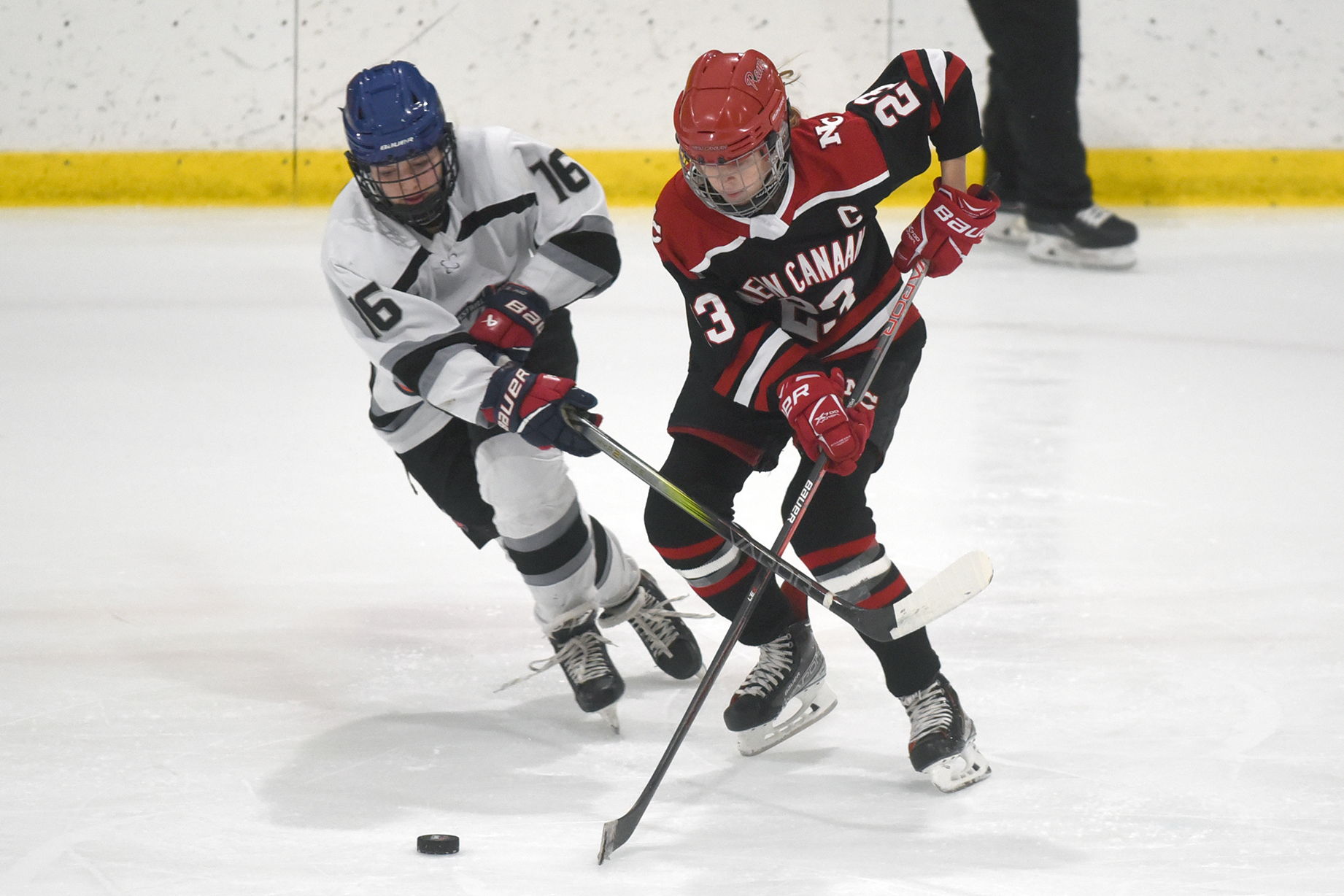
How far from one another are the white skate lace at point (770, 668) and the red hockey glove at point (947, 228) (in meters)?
0.52

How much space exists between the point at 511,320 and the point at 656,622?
510 mm

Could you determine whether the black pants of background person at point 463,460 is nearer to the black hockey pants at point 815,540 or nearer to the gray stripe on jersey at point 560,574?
the gray stripe on jersey at point 560,574

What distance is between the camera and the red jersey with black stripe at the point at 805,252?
182 cm

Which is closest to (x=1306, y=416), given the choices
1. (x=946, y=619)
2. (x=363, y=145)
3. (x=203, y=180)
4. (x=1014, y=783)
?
(x=946, y=619)

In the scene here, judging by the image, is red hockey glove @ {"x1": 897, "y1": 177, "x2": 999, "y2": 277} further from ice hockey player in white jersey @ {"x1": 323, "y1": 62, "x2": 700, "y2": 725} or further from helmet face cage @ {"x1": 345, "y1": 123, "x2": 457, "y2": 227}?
helmet face cage @ {"x1": 345, "y1": 123, "x2": 457, "y2": 227}

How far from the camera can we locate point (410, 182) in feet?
6.11

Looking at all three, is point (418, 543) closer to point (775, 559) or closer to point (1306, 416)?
point (775, 559)

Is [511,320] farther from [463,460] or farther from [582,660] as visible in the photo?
[582,660]

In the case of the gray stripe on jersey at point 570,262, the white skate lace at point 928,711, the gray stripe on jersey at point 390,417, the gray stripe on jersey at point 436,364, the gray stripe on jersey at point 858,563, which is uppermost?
the gray stripe on jersey at point 570,262

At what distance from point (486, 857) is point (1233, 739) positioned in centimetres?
94

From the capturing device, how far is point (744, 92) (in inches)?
67.5

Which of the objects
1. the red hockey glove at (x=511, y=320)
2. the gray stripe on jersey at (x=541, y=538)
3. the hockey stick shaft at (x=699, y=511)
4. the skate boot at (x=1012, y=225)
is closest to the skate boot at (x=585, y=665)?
the gray stripe on jersey at (x=541, y=538)

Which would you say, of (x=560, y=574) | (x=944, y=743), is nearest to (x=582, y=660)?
(x=560, y=574)

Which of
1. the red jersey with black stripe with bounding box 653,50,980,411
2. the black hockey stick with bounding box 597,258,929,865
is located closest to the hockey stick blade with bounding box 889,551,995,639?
the black hockey stick with bounding box 597,258,929,865
